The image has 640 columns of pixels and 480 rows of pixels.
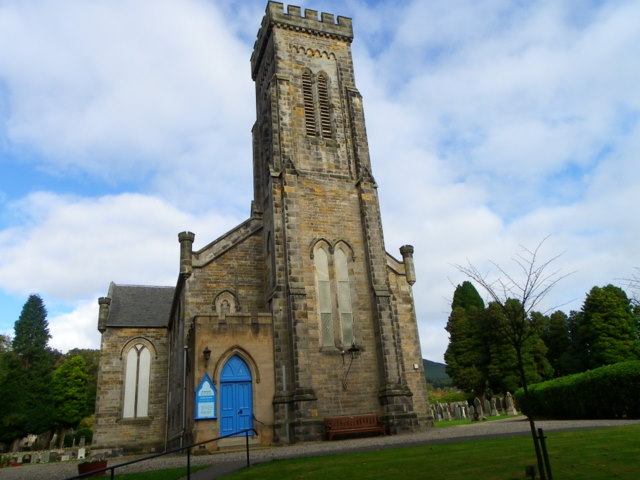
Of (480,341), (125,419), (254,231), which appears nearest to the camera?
(254,231)

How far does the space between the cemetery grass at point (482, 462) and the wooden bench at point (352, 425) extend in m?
6.62

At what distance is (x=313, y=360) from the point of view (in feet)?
66.3

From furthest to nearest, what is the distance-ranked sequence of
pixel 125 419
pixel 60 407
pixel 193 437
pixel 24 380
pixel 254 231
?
pixel 60 407, pixel 24 380, pixel 125 419, pixel 254 231, pixel 193 437

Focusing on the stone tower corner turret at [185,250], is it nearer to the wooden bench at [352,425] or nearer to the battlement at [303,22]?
the wooden bench at [352,425]

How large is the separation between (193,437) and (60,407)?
46894 millimetres

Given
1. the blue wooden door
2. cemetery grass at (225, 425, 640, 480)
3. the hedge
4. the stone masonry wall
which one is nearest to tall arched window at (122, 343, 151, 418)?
the stone masonry wall

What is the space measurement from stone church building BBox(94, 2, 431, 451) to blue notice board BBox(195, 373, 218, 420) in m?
0.04

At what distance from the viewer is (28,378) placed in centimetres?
5106

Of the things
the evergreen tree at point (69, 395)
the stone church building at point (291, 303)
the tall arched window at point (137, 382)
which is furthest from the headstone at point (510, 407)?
the evergreen tree at point (69, 395)

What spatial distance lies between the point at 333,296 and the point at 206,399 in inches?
279

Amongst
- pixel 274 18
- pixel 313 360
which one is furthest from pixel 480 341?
pixel 274 18

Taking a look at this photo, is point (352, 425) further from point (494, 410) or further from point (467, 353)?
point (467, 353)

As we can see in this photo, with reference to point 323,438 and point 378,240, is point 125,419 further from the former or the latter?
point 378,240

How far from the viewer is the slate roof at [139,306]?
31.9m
